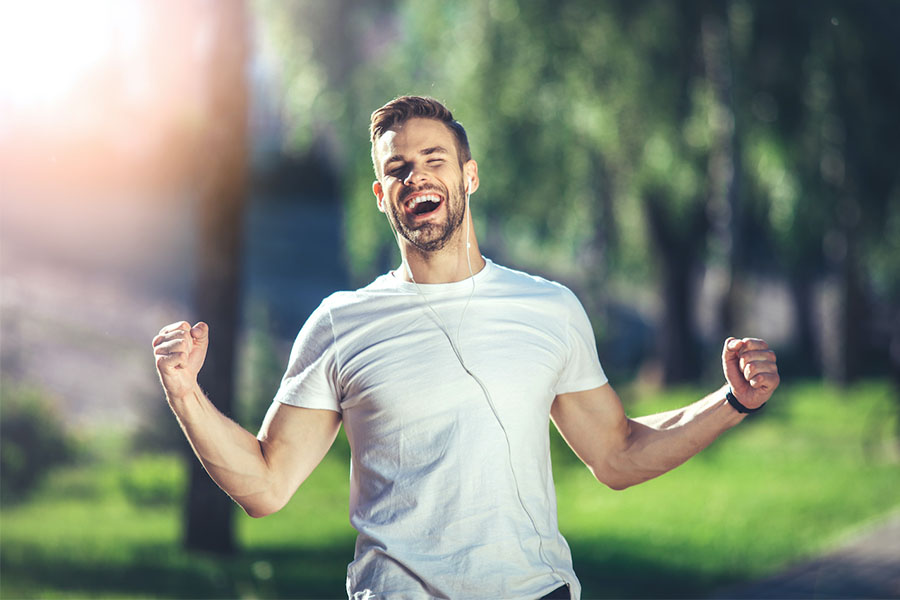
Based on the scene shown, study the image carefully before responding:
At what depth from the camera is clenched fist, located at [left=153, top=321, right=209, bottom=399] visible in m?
2.19

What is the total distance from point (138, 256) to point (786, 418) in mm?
9857

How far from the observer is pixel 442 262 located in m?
2.46

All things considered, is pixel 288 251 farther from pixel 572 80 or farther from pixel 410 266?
pixel 410 266

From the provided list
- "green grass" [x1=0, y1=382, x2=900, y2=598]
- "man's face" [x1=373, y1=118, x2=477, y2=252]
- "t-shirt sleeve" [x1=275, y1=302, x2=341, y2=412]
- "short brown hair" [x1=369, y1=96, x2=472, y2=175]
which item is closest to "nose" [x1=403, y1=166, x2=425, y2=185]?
"man's face" [x1=373, y1=118, x2=477, y2=252]

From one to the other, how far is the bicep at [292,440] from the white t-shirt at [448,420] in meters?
0.03

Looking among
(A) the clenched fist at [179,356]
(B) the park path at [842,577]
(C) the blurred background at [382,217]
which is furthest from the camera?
(C) the blurred background at [382,217]

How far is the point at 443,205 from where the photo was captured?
7.93 feet

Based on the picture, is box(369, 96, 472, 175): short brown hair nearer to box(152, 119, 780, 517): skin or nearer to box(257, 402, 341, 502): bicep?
box(152, 119, 780, 517): skin

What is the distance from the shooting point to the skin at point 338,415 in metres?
2.27

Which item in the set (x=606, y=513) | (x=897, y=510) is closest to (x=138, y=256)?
(x=606, y=513)

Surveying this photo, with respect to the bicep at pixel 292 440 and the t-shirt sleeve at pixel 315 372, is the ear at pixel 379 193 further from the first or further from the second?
the bicep at pixel 292 440

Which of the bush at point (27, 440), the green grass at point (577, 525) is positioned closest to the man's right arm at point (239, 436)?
the green grass at point (577, 525)

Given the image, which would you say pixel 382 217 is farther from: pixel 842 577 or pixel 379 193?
pixel 379 193

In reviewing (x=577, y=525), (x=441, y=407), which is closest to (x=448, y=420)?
(x=441, y=407)
